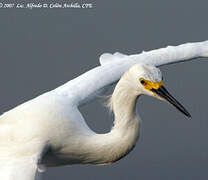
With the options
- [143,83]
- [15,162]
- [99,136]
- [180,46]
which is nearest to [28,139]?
[15,162]

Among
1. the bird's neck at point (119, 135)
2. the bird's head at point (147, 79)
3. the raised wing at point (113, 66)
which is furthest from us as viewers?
the raised wing at point (113, 66)

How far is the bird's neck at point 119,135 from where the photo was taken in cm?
482

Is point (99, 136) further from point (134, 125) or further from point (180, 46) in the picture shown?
point (180, 46)

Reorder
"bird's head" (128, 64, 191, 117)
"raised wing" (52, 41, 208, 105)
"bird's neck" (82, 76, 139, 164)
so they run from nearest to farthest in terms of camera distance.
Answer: "bird's head" (128, 64, 191, 117) < "bird's neck" (82, 76, 139, 164) < "raised wing" (52, 41, 208, 105)

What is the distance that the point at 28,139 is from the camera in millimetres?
4910

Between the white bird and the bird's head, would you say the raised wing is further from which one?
the bird's head

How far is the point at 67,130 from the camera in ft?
16.5

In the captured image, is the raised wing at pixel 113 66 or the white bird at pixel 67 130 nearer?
the white bird at pixel 67 130

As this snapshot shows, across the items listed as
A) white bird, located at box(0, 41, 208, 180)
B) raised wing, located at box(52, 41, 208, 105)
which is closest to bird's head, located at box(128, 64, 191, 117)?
white bird, located at box(0, 41, 208, 180)

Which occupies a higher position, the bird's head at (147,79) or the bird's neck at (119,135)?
the bird's head at (147,79)

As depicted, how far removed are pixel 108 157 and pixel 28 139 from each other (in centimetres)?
68

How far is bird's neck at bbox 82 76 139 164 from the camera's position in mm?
4820

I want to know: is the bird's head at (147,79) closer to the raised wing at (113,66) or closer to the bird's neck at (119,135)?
the bird's neck at (119,135)

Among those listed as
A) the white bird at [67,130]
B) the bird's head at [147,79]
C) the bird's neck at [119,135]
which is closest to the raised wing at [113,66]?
the white bird at [67,130]
